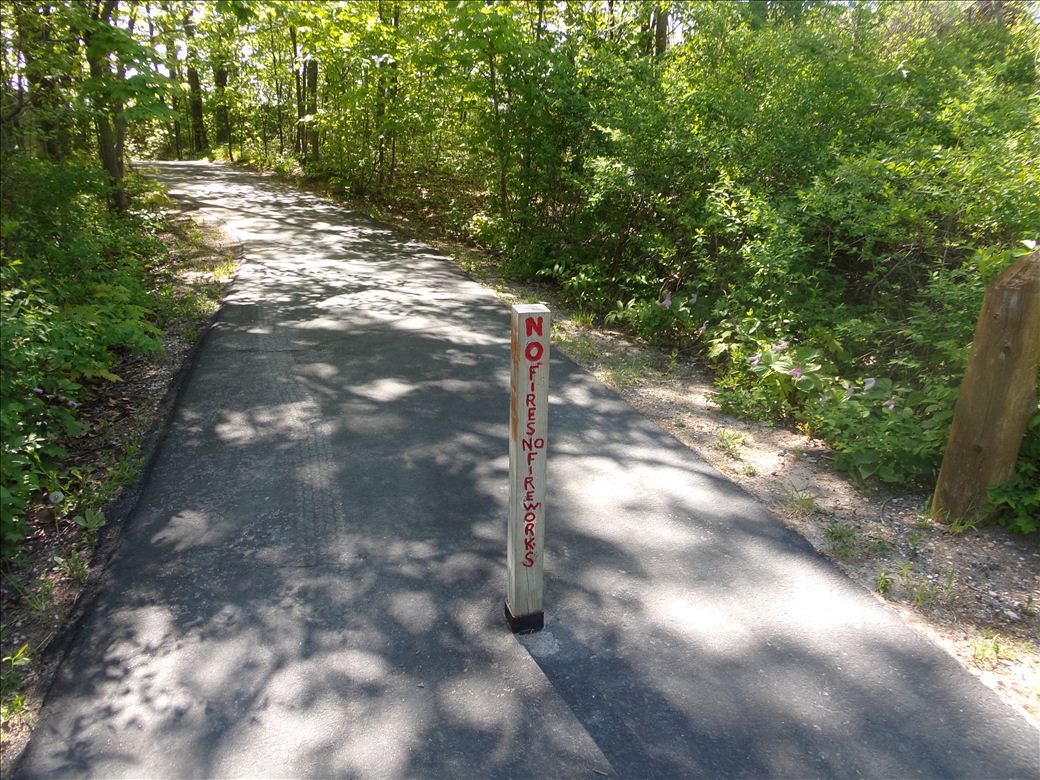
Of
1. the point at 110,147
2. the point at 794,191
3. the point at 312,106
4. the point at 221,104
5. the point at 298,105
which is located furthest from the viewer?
the point at 221,104

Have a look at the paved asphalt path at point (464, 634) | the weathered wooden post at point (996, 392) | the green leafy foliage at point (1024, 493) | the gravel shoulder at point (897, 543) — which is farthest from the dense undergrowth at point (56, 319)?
the green leafy foliage at point (1024, 493)

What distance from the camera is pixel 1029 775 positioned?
2592 mm

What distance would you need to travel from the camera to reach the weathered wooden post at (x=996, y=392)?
3803 millimetres

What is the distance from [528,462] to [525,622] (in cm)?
84

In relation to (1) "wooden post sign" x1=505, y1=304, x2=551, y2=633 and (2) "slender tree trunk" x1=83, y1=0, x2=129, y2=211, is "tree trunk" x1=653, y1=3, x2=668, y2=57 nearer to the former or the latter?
(2) "slender tree trunk" x1=83, y1=0, x2=129, y2=211

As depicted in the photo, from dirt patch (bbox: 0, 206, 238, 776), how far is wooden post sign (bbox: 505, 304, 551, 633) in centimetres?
209

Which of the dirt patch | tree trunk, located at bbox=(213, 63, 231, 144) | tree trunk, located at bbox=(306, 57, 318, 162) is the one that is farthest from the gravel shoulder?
tree trunk, located at bbox=(213, 63, 231, 144)

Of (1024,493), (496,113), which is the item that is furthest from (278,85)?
(1024,493)

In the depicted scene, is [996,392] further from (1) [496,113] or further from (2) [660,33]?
(2) [660,33]

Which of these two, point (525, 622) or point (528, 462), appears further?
point (525, 622)

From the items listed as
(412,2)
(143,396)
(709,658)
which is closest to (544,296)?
(143,396)

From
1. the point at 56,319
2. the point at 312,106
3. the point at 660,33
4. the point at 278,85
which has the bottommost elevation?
the point at 56,319

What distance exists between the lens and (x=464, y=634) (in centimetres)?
330

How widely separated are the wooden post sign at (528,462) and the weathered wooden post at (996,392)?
2.71 meters
